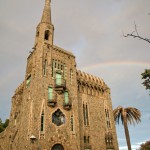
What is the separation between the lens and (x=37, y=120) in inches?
954

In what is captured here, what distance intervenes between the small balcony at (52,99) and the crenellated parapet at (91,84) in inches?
306

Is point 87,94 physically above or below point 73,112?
above

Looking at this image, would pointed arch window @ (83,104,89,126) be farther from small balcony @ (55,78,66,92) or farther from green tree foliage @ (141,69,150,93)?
green tree foliage @ (141,69,150,93)

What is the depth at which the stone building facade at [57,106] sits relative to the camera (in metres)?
24.7

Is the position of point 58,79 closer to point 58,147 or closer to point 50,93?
point 50,93

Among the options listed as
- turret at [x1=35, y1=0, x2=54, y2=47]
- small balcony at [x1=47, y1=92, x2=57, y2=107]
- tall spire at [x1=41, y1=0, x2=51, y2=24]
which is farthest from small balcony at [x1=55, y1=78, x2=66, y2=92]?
tall spire at [x1=41, y1=0, x2=51, y2=24]

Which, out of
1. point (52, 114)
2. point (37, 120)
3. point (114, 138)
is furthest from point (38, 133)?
point (114, 138)

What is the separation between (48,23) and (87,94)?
1520 cm

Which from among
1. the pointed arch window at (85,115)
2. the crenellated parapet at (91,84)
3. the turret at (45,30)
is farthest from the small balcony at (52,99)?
the turret at (45,30)

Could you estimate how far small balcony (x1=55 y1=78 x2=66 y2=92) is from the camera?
28062 millimetres

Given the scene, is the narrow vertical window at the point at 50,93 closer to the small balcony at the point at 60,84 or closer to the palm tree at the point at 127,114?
the small balcony at the point at 60,84

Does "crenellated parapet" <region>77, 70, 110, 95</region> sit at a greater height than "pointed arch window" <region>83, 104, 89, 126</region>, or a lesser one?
greater

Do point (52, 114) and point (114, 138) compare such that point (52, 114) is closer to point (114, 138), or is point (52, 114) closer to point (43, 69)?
point (43, 69)

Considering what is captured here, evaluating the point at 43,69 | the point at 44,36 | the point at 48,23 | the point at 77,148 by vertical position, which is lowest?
the point at 77,148
